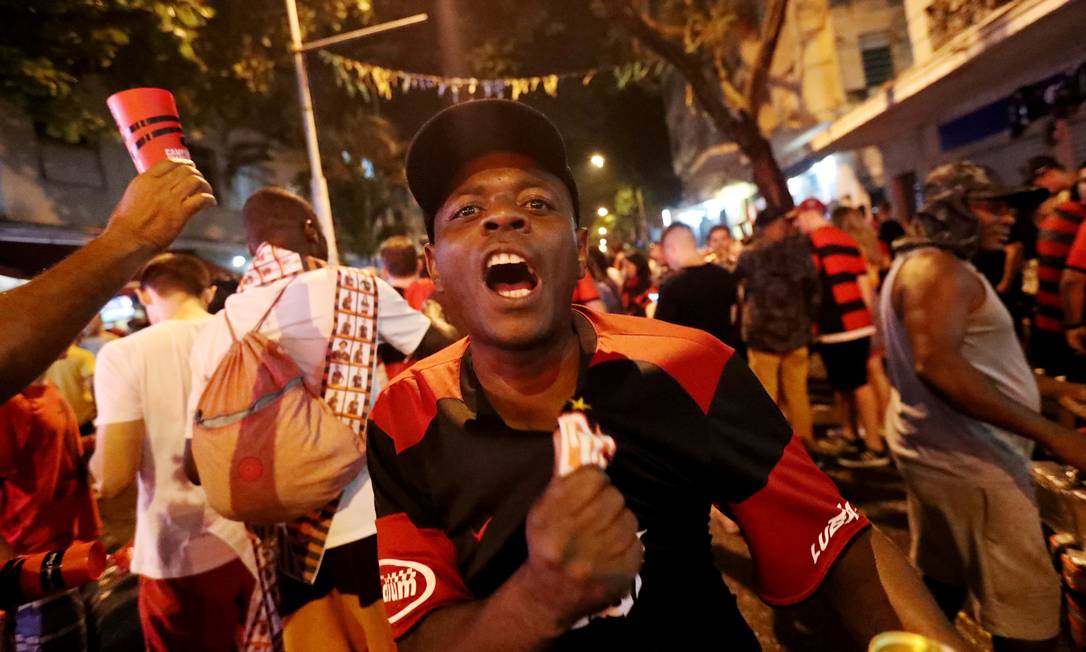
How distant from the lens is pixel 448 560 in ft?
4.48

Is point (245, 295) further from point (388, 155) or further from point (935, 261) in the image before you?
point (388, 155)

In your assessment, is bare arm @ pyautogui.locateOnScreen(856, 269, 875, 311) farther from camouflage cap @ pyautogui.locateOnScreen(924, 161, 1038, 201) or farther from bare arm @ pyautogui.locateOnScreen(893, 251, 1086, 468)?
→ bare arm @ pyautogui.locateOnScreen(893, 251, 1086, 468)

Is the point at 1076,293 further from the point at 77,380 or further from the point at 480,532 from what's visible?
the point at 77,380

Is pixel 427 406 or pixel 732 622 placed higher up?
pixel 427 406

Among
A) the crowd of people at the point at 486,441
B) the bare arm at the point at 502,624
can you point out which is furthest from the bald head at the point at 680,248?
the bare arm at the point at 502,624

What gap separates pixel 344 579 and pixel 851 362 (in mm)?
5062

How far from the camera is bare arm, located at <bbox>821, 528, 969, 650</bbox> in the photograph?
1265 mm

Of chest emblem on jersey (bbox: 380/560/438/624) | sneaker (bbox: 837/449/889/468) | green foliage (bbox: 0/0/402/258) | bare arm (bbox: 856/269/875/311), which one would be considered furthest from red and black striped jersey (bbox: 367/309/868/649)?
green foliage (bbox: 0/0/402/258)

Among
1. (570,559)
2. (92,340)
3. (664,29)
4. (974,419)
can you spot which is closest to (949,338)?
(974,419)

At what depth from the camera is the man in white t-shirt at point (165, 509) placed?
2725 mm

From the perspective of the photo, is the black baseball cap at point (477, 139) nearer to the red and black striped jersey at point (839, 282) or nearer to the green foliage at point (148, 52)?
the red and black striped jersey at point (839, 282)

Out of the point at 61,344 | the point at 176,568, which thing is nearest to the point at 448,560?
the point at 61,344

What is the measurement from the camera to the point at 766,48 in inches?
514

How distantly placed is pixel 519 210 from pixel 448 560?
0.79 meters
